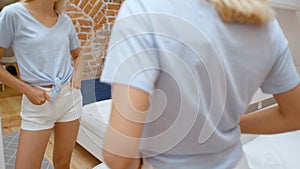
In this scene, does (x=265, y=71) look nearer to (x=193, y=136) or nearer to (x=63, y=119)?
(x=193, y=136)

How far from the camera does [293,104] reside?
1.58 feet

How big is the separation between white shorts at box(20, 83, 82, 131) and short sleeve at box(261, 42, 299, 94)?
0.69m

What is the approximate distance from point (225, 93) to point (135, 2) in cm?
17

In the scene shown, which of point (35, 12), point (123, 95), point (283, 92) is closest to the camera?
point (123, 95)

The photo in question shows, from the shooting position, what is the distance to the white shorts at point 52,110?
101 centimetres

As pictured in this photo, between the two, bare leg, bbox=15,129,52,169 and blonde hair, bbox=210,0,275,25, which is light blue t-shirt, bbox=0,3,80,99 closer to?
bare leg, bbox=15,129,52,169

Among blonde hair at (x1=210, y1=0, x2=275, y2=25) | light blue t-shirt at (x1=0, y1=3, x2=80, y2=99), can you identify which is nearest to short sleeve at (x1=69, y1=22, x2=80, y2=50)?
light blue t-shirt at (x1=0, y1=3, x2=80, y2=99)

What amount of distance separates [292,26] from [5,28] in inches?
50.8

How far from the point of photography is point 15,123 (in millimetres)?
2148

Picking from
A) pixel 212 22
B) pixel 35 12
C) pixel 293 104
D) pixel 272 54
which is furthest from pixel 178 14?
pixel 35 12

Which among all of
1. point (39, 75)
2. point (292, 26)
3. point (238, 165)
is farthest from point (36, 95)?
point (292, 26)

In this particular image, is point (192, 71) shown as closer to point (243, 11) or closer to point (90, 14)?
point (243, 11)

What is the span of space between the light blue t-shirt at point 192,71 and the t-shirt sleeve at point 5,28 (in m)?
0.70

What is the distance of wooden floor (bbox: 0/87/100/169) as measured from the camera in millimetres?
1680
